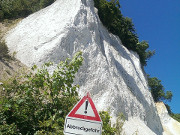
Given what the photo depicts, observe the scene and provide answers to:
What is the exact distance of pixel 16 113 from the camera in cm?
464

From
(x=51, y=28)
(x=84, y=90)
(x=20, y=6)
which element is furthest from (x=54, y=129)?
(x=20, y=6)

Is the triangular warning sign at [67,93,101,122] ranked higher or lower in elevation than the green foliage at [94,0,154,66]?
lower

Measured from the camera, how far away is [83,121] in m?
3.54

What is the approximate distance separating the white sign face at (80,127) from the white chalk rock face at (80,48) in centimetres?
895

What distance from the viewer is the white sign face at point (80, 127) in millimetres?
3428

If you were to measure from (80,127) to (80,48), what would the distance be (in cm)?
1208

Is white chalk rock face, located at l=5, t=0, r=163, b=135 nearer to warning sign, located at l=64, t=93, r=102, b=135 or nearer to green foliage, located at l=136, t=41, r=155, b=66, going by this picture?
warning sign, located at l=64, t=93, r=102, b=135

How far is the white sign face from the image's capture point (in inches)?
135

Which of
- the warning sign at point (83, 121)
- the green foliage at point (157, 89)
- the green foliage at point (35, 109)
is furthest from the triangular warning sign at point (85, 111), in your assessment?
the green foliage at point (157, 89)

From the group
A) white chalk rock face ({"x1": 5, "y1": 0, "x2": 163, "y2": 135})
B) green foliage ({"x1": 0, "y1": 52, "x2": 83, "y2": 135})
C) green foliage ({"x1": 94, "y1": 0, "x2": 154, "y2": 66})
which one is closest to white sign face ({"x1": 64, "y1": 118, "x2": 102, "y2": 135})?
green foliage ({"x1": 0, "y1": 52, "x2": 83, "y2": 135})

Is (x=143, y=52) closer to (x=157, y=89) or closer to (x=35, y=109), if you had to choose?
(x=157, y=89)

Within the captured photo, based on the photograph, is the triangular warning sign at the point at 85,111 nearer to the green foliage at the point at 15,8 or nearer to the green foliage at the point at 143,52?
the green foliage at the point at 15,8

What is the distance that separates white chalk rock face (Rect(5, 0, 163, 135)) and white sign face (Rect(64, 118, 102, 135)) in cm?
895

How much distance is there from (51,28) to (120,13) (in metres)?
16.4
